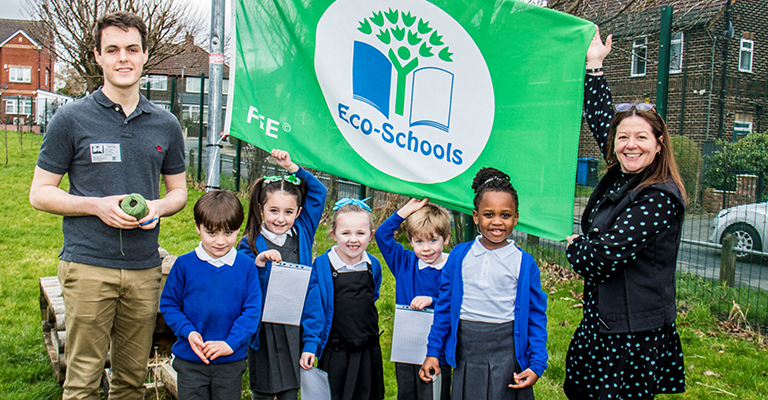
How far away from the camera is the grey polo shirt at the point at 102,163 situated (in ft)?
9.09

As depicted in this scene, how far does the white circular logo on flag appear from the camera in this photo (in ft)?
11.2

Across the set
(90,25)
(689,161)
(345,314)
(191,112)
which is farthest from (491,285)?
(90,25)

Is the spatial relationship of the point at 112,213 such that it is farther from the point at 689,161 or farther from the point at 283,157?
the point at 689,161

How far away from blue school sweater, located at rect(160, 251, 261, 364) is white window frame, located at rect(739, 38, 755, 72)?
21.9 metres

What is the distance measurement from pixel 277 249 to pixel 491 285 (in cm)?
120

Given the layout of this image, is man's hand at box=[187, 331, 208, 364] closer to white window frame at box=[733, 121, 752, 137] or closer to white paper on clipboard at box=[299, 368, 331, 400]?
white paper on clipboard at box=[299, 368, 331, 400]

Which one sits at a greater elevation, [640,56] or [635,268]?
[640,56]

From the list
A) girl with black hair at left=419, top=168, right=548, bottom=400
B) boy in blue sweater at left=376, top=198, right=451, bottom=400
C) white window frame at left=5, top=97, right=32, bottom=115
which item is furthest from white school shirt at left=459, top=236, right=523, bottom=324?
white window frame at left=5, top=97, right=32, bottom=115

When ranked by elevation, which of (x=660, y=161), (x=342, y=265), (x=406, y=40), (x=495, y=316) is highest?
(x=406, y=40)

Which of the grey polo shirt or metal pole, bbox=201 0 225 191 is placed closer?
the grey polo shirt

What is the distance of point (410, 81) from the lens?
11.2 ft

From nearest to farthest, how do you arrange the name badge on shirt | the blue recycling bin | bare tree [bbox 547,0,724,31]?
1. the name badge on shirt
2. the blue recycling bin
3. bare tree [bbox 547,0,724,31]

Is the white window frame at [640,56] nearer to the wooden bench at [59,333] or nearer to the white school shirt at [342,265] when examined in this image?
the white school shirt at [342,265]

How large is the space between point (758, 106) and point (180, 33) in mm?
17956
